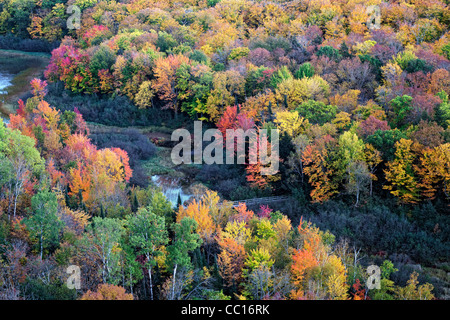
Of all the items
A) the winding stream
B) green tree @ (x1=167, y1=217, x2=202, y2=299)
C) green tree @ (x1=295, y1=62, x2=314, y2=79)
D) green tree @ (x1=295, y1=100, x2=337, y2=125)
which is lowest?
the winding stream

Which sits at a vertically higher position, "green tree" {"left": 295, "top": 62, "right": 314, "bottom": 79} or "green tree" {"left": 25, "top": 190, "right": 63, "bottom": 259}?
"green tree" {"left": 295, "top": 62, "right": 314, "bottom": 79}

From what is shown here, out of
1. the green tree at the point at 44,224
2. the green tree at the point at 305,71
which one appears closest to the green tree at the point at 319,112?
the green tree at the point at 305,71

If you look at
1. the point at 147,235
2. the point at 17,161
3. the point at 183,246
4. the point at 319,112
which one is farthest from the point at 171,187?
the point at 183,246

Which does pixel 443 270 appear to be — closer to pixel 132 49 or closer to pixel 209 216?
pixel 209 216

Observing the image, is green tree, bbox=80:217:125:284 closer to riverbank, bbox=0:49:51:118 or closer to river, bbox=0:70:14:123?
river, bbox=0:70:14:123

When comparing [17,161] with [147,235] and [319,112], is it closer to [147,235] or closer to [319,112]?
[147,235]

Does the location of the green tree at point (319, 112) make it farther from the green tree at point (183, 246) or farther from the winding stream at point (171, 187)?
the green tree at point (183, 246)

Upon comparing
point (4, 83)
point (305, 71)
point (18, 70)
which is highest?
point (305, 71)

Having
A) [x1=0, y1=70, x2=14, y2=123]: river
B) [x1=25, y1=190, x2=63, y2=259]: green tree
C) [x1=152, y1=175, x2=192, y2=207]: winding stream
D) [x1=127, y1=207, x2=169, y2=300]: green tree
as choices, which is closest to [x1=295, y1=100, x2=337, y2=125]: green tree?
[x1=152, y1=175, x2=192, y2=207]: winding stream
